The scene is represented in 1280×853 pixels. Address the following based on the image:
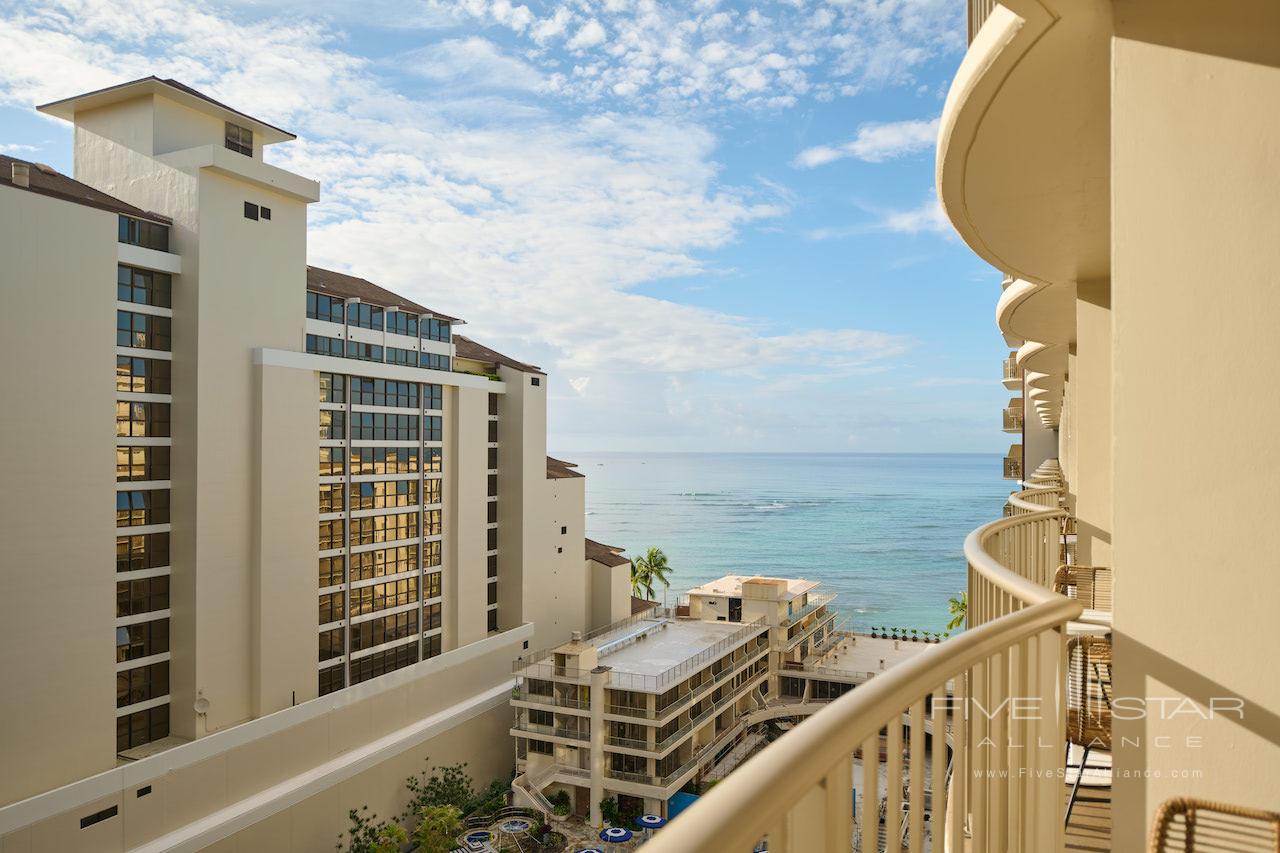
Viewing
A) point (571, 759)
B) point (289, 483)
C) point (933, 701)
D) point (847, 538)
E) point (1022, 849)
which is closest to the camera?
point (933, 701)

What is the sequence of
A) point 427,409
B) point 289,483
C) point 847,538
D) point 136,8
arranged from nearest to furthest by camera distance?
1. point 289,483
2. point 427,409
3. point 136,8
4. point 847,538

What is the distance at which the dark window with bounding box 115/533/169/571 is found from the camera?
17.8m

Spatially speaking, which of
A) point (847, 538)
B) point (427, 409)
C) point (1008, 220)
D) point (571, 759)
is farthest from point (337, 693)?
point (847, 538)

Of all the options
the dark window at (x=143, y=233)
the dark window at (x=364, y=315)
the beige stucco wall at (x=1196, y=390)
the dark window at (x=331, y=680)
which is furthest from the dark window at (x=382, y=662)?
the beige stucco wall at (x=1196, y=390)

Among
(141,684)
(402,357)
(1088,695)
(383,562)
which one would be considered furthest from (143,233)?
(1088,695)

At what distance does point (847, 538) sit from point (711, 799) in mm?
92494

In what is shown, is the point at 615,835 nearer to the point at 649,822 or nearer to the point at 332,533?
the point at 649,822

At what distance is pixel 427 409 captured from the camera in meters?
25.5

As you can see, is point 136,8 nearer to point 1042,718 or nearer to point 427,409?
point 427,409

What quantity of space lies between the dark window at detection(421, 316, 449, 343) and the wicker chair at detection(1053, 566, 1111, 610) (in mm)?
23448

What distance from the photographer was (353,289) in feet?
81.5

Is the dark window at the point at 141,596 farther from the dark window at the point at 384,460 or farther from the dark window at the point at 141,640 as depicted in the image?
the dark window at the point at 384,460

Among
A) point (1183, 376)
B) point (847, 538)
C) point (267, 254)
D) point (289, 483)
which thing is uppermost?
point (267, 254)

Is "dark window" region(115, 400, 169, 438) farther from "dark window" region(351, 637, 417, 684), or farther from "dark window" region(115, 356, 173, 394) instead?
"dark window" region(351, 637, 417, 684)
